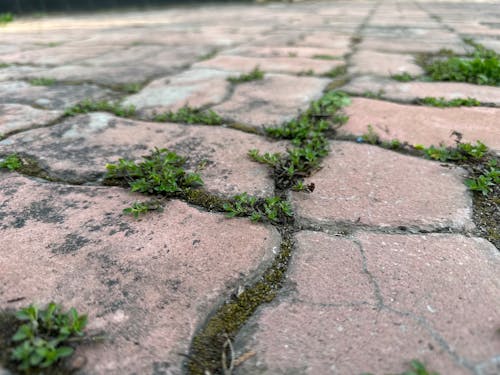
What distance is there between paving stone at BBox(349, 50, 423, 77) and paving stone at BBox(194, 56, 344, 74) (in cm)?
14

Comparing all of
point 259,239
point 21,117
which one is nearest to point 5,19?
point 21,117

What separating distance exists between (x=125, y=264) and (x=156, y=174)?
1.24ft

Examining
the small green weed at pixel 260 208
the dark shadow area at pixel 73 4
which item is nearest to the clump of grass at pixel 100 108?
the small green weed at pixel 260 208

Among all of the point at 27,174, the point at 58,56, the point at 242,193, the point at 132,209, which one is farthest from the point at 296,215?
the point at 58,56

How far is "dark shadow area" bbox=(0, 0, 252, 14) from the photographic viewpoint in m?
7.19

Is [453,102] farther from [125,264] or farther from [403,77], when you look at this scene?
[125,264]

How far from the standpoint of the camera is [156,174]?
1219 mm

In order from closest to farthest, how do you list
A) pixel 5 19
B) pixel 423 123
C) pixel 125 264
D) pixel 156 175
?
1. pixel 125 264
2. pixel 156 175
3. pixel 423 123
4. pixel 5 19

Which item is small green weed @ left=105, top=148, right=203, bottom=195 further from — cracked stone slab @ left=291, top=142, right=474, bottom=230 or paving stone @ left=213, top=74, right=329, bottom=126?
paving stone @ left=213, top=74, right=329, bottom=126

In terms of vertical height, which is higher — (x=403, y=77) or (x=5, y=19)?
(x=403, y=77)

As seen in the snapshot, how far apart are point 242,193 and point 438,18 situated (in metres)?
4.59

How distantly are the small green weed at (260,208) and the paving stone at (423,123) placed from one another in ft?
1.92

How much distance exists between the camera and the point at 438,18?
4.71 meters

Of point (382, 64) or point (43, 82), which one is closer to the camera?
point (43, 82)
